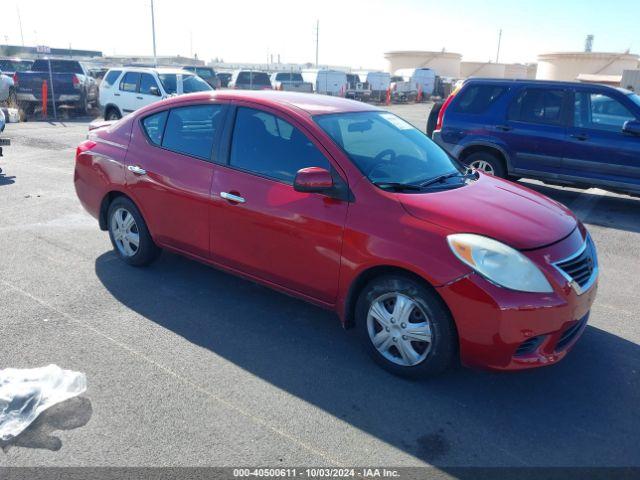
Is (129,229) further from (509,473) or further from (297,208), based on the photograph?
(509,473)

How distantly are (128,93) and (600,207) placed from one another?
12.0m

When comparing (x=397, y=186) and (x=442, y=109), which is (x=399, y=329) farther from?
(x=442, y=109)

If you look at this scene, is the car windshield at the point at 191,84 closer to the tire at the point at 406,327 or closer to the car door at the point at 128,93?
the car door at the point at 128,93

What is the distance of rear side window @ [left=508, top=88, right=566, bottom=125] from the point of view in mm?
8308

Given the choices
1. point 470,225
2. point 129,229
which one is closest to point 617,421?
point 470,225

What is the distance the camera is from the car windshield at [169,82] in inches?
576

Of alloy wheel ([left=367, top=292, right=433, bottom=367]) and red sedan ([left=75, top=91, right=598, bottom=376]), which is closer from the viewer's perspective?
red sedan ([left=75, top=91, right=598, bottom=376])

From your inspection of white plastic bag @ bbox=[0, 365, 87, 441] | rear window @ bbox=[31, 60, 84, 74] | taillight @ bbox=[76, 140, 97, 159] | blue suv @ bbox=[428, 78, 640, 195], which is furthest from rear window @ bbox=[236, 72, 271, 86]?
white plastic bag @ bbox=[0, 365, 87, 441]

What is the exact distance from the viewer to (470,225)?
3.31m

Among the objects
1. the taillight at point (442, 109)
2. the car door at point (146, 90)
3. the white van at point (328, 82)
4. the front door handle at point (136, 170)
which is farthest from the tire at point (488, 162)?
the white van at point (328, 82)

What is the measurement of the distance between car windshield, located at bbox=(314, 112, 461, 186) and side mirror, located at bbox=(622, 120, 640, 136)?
14.9ft

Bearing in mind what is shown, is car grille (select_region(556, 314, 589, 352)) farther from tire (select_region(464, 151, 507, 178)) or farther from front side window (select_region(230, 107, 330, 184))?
tire (select_region(464, 151, 507, 178))

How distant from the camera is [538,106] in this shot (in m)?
8.44

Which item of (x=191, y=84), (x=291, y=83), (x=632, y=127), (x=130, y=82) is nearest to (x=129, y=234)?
(x=632, y=127)
